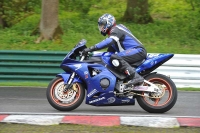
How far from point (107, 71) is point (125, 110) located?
0.90 meters

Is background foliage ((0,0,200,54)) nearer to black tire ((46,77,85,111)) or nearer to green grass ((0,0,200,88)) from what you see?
green grass ((0,0,200,88))

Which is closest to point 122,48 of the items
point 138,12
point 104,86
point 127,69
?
point 127,69

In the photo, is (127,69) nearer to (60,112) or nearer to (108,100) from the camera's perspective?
(108,100)

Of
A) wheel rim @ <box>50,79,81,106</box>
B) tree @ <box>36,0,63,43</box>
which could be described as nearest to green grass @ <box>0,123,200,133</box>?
wheel rim @ <box>50,79,81,106</box>

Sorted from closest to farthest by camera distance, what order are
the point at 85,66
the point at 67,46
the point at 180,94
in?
the point at 85,66, the point at 180,94, the point at 67,46

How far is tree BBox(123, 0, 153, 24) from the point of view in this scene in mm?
20438

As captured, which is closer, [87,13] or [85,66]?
[85,66]

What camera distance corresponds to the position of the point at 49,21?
1755 centimetres

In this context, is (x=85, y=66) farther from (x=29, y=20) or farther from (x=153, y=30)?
(x=29, y=20)

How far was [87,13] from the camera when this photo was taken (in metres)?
21.7

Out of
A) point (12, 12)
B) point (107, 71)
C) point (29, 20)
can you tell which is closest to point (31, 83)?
point (107, 71)

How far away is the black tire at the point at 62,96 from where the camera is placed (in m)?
9.10

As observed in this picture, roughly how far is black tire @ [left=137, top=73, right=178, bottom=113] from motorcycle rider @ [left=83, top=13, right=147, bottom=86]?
290 millimetres

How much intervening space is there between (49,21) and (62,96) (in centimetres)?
871
